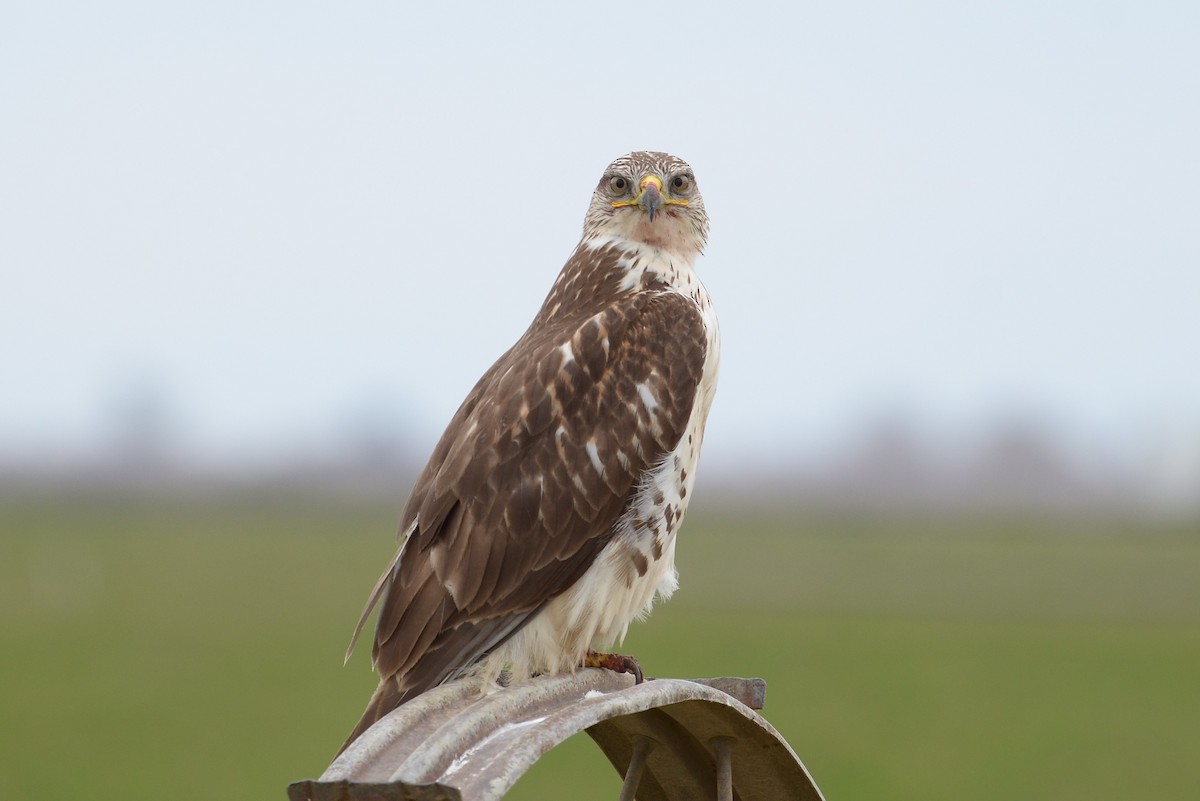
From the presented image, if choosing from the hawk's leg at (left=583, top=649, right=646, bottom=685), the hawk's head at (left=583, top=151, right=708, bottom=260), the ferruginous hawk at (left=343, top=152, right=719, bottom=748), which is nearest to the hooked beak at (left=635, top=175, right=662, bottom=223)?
the hawk's head at (left=583, top=151, right=708, bottom=260)

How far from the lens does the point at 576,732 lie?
363 cm

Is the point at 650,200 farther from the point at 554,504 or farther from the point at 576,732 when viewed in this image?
the point at 576,732

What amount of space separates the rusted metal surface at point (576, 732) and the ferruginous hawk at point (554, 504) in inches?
9.7

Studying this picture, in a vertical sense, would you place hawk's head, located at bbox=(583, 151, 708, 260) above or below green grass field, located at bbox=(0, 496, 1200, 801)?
above

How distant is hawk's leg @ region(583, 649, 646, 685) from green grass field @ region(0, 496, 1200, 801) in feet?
54.7

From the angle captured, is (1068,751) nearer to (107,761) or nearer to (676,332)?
(107,761)

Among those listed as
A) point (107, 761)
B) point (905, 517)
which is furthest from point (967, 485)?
point (107, 761)

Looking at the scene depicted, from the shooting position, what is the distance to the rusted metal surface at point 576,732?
3.34 metres

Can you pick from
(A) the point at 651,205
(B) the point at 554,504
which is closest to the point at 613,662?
(B) the point at 554,504

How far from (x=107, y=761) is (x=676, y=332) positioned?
22.5 metres

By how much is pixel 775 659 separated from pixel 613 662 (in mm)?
32021

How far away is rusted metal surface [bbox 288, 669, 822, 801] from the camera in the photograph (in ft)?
10.9

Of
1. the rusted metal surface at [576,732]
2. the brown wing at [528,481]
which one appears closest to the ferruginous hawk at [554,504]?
the brown wing at [528,481]

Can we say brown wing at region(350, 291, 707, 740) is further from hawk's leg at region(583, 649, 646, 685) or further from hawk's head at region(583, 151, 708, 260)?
hawk's head at region(583, 151, 708, 260)
